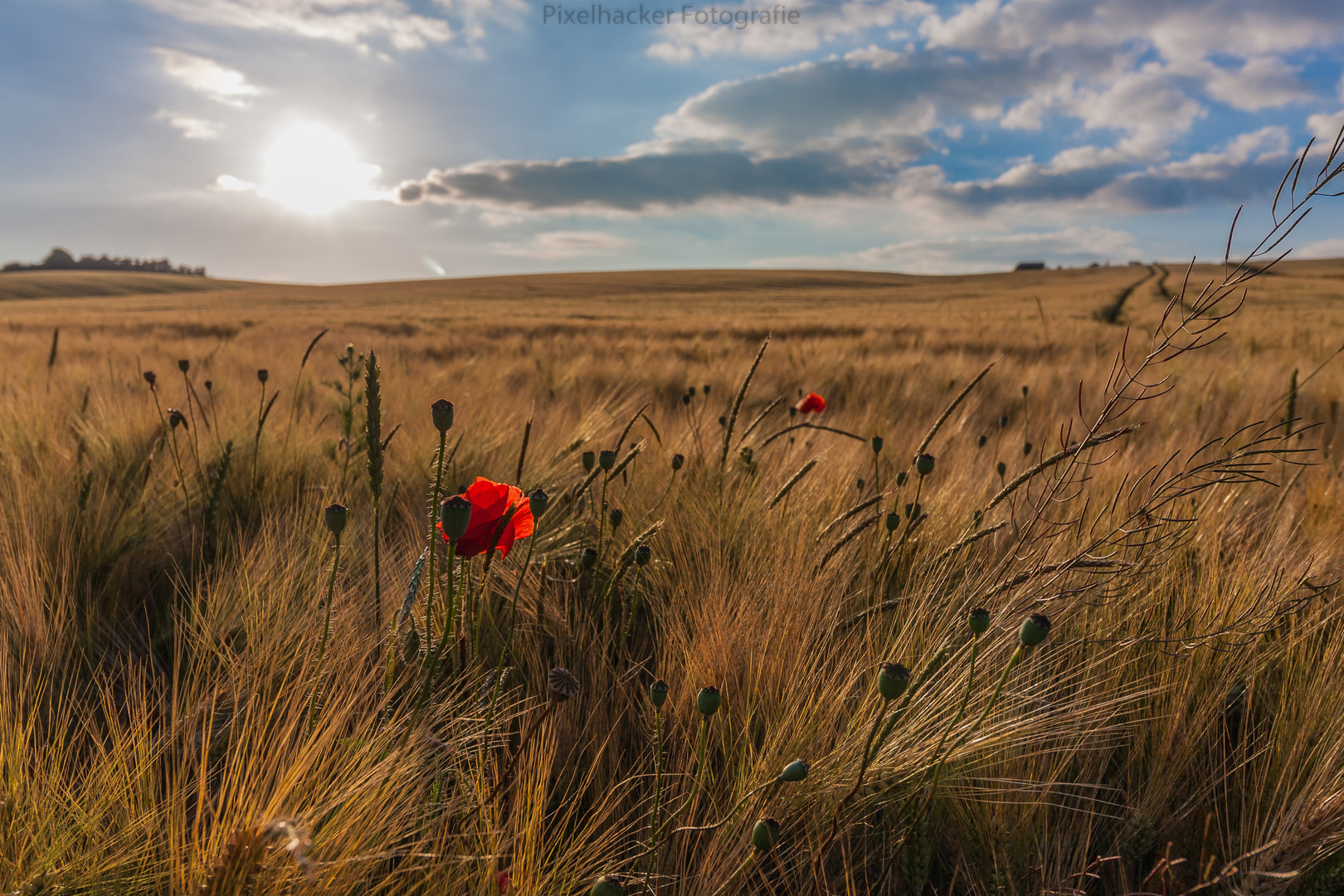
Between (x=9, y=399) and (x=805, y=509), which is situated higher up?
(x=9, y=399)

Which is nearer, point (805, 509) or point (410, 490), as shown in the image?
point (805, 509)

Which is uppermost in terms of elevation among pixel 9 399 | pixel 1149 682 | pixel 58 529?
pixel 9 399

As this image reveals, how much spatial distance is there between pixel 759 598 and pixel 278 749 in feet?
2.35

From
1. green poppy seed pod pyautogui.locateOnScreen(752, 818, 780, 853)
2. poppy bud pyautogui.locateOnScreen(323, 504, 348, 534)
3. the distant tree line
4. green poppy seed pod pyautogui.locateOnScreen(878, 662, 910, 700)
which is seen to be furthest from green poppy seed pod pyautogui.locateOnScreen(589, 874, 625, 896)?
the distant tree line

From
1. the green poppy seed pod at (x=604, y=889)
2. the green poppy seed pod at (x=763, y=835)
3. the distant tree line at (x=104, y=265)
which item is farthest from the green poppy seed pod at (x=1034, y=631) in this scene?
the distant tree line at (x=104, y=265)

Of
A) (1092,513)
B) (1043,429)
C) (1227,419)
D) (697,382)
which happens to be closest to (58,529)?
(1092,513)

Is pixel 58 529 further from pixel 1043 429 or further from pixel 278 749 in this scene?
pixel 1043 429

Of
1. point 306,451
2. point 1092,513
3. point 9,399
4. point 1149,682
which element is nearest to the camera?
point 1149,682

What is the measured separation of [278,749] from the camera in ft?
2.24

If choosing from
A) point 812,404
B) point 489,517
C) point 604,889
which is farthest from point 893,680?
point 812,404

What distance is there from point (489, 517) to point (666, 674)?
382 millimetres

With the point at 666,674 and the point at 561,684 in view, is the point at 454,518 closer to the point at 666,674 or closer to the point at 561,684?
the point at 561,684

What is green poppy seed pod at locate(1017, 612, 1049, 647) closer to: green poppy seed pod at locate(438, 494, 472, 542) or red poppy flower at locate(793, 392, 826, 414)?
green poppy seed pod at locate(438, 494, 472, 542)

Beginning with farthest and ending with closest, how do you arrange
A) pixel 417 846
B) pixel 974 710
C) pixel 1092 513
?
1. pixel 1092 513
2. pixel 974 710
3. pixel 417 846
